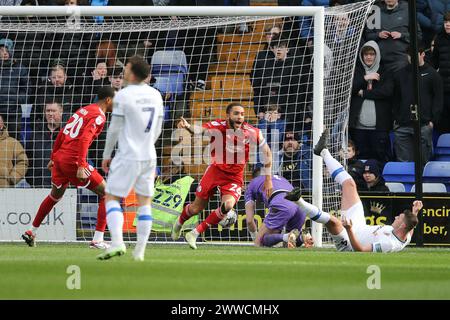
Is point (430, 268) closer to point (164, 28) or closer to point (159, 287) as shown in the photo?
point (159, 287)

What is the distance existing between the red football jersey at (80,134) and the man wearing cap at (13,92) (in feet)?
11.1

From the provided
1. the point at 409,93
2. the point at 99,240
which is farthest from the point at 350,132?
the point at 99,240

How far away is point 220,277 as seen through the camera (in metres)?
9.96

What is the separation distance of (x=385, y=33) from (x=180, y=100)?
4.34 meters

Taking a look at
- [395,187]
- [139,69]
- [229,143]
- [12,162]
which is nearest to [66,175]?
[229,143]

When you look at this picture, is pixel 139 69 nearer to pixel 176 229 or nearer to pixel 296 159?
pixel 176 229

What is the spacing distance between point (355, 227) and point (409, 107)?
5471 millimetres

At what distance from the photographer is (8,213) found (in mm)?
17750

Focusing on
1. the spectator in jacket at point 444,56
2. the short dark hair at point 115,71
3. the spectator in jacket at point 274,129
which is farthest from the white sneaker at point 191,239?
the spectator in jacket at point 444,56

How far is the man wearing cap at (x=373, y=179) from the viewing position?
61.4 ft

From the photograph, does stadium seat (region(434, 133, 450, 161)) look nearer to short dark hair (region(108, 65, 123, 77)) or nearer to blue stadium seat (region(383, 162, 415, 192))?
blue stadium seat (region(383, 162, 415, 192))

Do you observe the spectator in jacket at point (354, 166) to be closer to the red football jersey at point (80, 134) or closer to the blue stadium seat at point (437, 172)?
the blue stadium seat at point (437, 172)

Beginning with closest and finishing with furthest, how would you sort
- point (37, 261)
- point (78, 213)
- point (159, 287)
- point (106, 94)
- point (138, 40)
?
point (159, 287)
point (37, 261)
point (106, 94)
point (78, 213)
point (138, 40)

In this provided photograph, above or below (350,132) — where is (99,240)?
below
